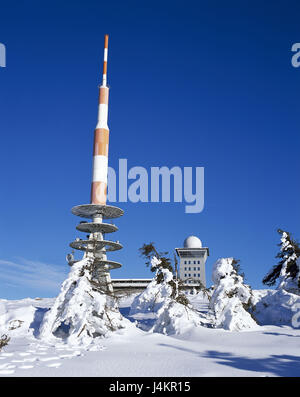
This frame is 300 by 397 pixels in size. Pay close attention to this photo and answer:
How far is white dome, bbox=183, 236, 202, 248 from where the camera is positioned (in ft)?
318

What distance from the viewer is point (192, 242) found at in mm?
96875

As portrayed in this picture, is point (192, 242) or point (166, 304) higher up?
point (192, 242)

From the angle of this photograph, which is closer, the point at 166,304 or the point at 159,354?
the point at 159,354

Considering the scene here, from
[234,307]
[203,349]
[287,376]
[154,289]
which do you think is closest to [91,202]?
[154,289]

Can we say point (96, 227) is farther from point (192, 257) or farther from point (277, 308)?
point (192, 257)

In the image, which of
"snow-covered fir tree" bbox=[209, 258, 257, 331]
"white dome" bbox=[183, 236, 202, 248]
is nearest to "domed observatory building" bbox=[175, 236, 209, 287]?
"white dome" bbox=[183, 236, 202, 248]

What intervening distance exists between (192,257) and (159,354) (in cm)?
8856

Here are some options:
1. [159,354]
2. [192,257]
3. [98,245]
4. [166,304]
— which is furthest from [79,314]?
[192,257]

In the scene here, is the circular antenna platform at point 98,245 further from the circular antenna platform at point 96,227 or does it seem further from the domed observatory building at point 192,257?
the domed observatory building at point 192,257

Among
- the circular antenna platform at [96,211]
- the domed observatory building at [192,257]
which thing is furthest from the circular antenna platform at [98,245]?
the domed observatory building at [192,257]

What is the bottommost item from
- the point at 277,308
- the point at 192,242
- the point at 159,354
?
the point at 159,354

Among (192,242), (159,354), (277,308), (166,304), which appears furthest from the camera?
(192,242)

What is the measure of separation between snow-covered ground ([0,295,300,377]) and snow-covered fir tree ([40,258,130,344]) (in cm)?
88
